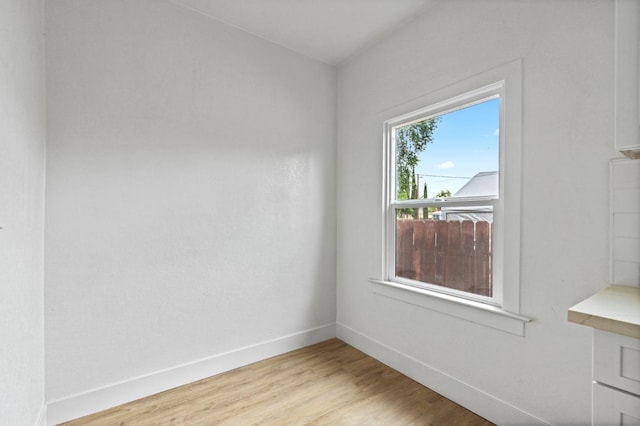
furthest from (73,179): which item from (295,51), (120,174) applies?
(295,51)

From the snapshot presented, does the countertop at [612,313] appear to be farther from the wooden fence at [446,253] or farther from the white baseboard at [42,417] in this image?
the white baseboard at [42,417]

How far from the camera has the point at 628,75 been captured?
110 cm

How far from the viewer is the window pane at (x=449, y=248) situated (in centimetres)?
189

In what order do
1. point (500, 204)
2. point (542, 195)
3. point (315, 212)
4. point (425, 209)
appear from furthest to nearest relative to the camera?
point (315, 212) < point (425, 209) < point (500, 204) < point (542, 195)

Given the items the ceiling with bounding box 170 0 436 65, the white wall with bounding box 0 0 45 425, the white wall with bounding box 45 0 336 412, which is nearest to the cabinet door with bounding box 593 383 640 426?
the white wall with bounding box 0 0 45 425

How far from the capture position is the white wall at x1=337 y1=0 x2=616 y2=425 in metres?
1.42

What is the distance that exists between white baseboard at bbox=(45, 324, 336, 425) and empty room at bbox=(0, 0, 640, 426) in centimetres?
1

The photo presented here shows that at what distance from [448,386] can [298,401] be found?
3.22ft

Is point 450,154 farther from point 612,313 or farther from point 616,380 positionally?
point 616,380

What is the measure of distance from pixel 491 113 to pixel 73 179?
8.39ft

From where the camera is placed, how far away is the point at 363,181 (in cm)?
270

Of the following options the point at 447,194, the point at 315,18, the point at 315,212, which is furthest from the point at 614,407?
the point at 315,18

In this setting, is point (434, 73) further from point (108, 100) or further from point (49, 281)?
point (49, 281)

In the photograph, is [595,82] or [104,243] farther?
[104,243]
